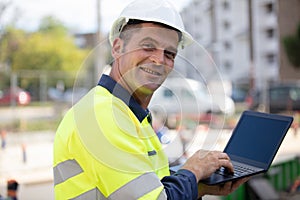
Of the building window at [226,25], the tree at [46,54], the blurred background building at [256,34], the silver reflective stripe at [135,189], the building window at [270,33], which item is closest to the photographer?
the silver reflective stripe at [135,189]

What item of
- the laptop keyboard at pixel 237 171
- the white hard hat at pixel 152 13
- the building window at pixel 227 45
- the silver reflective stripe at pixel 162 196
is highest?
the white hard hat at pixel 152 13

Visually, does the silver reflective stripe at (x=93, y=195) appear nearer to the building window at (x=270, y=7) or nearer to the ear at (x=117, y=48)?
the ear at (x=117, y=48)

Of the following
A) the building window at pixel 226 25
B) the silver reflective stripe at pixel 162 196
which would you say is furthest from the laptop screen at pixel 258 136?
the building window at pixel 226 25

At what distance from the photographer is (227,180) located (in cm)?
128

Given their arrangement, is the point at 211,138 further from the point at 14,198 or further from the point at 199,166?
the point at 14,198

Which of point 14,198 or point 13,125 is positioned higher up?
point 14,198

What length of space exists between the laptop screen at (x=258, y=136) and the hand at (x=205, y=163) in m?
0.20

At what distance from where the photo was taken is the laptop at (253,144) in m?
1.33

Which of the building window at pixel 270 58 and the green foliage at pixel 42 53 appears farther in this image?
the building window at pixel 270 58

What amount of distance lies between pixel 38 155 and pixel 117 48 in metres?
7.93

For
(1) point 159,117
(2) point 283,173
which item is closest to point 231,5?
(2) point 283,173

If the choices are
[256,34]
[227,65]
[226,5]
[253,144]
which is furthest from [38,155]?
[226,5]

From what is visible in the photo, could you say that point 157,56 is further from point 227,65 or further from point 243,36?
point 227,65

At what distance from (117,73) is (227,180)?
0.48 meters
